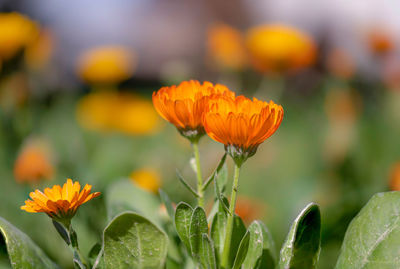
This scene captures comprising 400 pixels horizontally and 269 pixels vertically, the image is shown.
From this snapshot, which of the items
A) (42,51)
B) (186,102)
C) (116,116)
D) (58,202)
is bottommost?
(116,116)

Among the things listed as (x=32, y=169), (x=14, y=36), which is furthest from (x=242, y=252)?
(x=14, y=36)

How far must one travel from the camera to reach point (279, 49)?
1771 mm

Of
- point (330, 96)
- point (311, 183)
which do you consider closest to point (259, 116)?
point (311, 183)

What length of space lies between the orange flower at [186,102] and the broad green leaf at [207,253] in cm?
15

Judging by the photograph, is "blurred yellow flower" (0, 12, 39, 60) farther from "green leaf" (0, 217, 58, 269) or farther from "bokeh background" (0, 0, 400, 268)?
"green leaf" (0, 217, 58, 269)

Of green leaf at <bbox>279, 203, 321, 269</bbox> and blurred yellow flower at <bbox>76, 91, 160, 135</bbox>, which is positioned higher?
green leaf at <bbox>279, 203, 321, 269</bbox>

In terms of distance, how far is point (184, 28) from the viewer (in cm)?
570

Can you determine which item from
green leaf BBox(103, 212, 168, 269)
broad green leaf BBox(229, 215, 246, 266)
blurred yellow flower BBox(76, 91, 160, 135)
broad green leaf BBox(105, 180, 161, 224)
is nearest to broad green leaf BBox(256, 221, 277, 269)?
broad green leaf BBox(229, 215, 246, 266)

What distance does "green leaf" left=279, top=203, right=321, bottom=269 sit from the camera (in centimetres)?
58

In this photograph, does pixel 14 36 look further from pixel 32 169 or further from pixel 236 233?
pixel 236 233

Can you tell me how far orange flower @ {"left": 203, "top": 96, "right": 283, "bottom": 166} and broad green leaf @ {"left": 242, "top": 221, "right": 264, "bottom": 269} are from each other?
12cm

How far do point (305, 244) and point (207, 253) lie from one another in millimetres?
132

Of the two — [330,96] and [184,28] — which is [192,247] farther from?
[184,28]

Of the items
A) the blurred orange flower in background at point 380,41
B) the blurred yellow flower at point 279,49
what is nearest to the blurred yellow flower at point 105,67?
the blurred yellow flower at point 279,49
